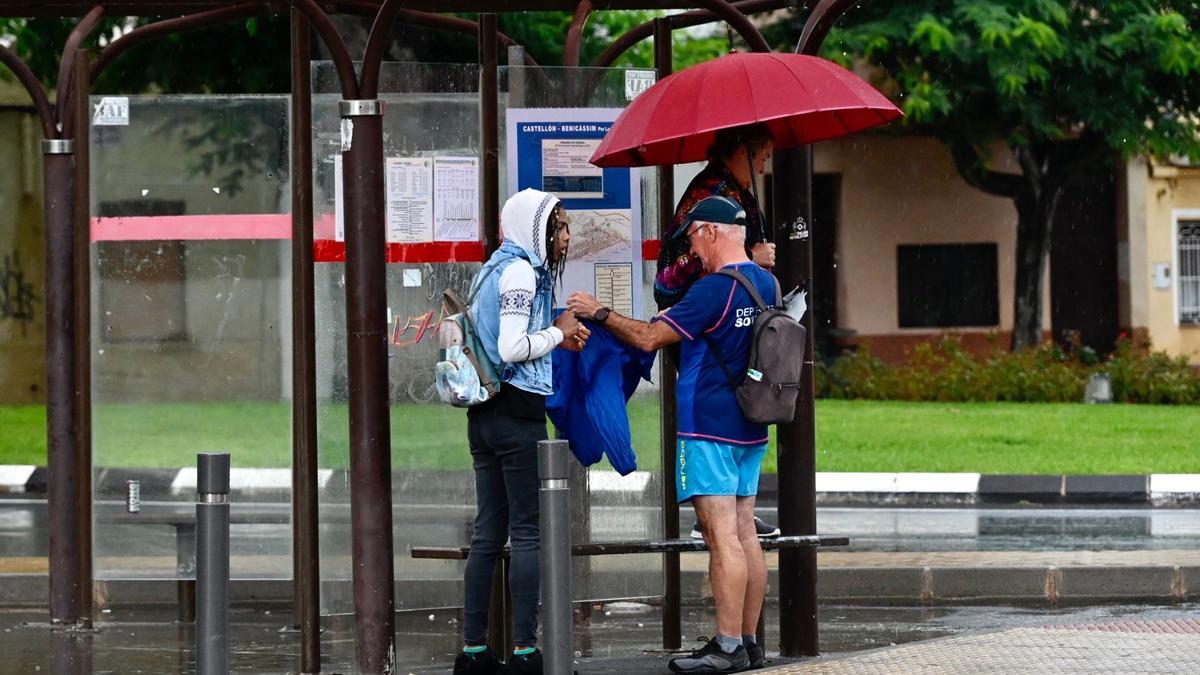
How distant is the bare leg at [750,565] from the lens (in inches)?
263

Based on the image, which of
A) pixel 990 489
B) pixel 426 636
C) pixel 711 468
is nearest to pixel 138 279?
pixel 426 636

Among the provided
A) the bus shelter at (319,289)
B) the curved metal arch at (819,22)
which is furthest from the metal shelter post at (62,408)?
the curved metal arch at (819,22)

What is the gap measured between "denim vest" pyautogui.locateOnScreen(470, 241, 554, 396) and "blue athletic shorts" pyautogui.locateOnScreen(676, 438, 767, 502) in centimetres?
A: 52

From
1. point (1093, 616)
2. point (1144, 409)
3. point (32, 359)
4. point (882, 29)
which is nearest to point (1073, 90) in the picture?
point (882, 29)

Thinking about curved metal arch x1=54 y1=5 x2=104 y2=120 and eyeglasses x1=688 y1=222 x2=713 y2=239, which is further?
curved metal arch x1=54 y1=5 x2=104 y2=120

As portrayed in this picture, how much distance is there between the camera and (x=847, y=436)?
17.8 m

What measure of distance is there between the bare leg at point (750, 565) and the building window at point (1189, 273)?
22404 millimetres

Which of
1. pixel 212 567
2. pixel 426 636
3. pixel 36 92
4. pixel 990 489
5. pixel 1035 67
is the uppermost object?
pixel 1035 67

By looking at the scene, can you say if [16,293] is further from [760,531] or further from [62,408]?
[760,531]

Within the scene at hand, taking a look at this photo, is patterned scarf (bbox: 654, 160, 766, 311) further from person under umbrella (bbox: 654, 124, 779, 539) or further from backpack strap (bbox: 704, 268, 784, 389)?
backpack strap (bbox: 704, 268, 784, 389)

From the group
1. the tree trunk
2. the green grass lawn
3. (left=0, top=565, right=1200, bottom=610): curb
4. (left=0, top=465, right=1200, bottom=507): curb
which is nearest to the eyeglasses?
the green grass lawn

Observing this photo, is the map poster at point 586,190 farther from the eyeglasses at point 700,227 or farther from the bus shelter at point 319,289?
the eyeglasses at point 700,227

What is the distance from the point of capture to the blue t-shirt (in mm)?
6465

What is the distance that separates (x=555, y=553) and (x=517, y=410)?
941 mm
